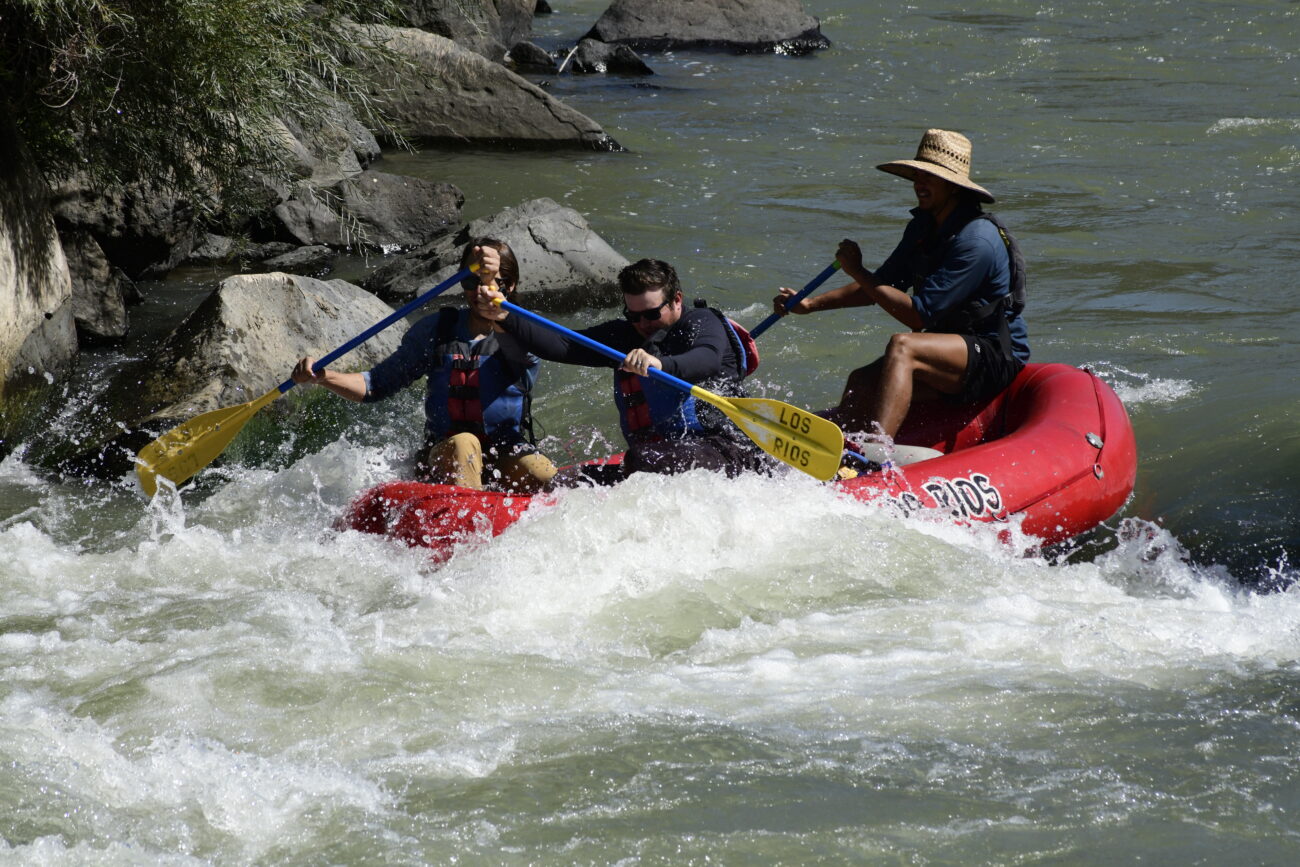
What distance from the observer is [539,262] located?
8.25 m

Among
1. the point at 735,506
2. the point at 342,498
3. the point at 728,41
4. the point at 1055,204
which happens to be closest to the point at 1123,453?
the point at 735,506

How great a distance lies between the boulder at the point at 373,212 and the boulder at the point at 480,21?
9.09 feet

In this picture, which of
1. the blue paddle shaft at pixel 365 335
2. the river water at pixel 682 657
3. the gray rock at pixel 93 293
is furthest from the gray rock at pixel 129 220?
the blue paddle shaft at pixel 365 335

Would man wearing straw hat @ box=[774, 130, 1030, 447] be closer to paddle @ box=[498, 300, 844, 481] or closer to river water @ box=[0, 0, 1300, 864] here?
paddle @ box=[498, 300, 844, 481]

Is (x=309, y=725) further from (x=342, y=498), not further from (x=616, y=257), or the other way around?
(x=616, y=257)

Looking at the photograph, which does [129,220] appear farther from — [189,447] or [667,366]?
[667,366]

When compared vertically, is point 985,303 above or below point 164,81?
below

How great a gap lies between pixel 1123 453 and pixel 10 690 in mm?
3993

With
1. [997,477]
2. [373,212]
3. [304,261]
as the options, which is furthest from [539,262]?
[997,477]

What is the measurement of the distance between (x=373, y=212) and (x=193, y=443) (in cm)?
461

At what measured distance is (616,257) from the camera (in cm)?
855

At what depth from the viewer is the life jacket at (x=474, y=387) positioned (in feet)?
16.0

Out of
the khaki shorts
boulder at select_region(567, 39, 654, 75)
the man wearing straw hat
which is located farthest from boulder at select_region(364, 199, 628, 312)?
boulder at select_region(567, 39, 654, 75)

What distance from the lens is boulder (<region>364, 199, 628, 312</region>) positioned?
8141 millimetres
